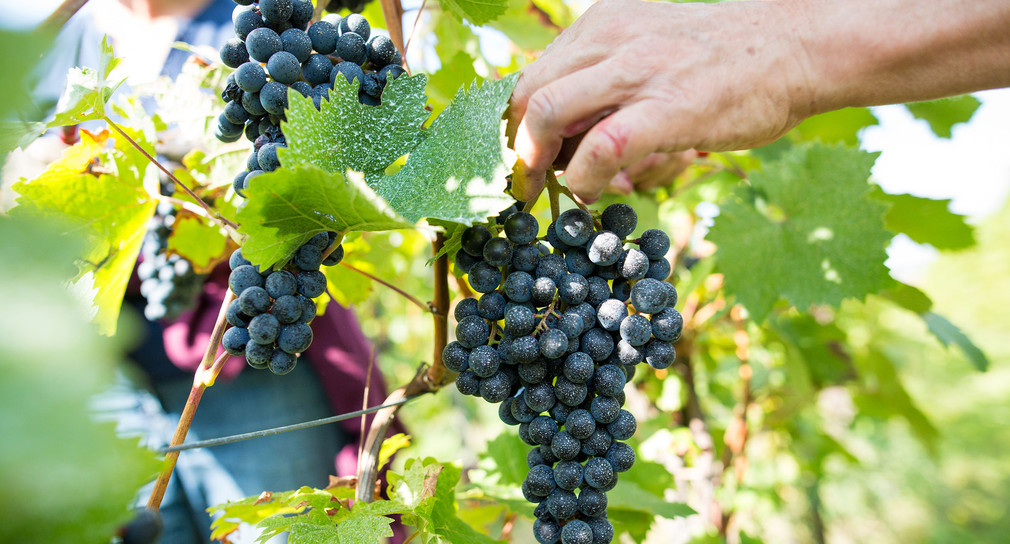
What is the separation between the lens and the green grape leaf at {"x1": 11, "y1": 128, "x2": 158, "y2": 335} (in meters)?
0.66

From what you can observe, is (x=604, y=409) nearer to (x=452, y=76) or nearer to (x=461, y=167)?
(x=461, y=167)

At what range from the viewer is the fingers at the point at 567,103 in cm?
53

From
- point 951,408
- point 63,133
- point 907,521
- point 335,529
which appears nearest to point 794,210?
point 335,529

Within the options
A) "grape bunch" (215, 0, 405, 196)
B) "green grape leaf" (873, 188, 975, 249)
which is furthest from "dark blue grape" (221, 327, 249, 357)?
"green grape leaf" (873, 188, 975, 249)

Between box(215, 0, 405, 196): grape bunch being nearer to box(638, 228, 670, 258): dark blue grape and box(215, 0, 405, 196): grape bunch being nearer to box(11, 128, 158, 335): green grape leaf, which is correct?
box(11, 128, 158, 335): green grape leaf

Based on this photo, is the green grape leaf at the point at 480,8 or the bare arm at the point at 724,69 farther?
the green grape leaf at the point at 480,8

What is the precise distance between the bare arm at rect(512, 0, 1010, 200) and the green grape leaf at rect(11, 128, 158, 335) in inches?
19.8

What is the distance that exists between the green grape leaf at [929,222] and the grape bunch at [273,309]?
1247mm

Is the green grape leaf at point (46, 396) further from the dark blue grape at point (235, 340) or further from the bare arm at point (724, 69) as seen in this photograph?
the bare arm at point (724, 69)

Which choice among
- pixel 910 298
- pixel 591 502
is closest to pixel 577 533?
pixel 591 502

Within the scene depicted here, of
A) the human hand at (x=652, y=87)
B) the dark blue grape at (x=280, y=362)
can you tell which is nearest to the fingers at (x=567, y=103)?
the human hand at (x=652, y=87)

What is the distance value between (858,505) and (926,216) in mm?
6867

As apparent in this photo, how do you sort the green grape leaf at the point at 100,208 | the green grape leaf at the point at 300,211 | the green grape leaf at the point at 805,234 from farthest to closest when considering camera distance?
the green grape leaf at the point at 805,234, the green grape leaf at the point at 100,208, the green grape leaf at the point at 300,211

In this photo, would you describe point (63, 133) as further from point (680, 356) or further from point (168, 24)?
point (680, 356)
